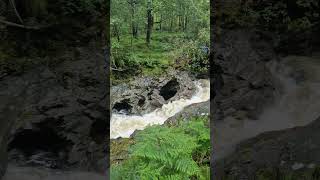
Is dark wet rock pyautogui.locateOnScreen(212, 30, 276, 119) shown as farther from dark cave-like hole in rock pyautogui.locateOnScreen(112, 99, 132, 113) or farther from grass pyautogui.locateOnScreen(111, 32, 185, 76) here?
dark cave-like hole in rock pyautogui.locateOnScreen(112, 99, 132, 113)

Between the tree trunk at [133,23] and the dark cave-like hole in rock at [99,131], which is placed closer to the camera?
the dark cave-like hole in rock at [99,131]

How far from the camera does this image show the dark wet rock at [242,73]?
5520 mm

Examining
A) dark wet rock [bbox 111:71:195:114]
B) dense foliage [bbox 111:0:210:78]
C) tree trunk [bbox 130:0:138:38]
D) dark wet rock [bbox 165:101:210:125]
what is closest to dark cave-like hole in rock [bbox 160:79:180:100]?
dark wet rock [bbox 111:71:195:114]

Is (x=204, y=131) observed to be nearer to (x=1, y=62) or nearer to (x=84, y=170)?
(x=84, y=170)

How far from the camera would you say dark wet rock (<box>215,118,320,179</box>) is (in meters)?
3.51

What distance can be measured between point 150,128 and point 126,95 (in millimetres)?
2833

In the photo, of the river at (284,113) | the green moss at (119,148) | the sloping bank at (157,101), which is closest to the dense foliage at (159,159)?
the river at (284,113)

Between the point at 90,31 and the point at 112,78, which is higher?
the point at 90,31

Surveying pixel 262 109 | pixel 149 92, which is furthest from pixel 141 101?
pixel 262 109

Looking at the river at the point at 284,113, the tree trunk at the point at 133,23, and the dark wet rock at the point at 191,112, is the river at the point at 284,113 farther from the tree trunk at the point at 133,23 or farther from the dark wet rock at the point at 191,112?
the tree trunk at the point at 133,23

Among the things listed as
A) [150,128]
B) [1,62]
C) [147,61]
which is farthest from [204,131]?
[1,62]

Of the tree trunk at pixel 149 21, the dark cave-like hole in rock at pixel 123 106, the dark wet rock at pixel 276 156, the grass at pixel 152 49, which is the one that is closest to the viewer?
the dark wet rock at pixel 276 156

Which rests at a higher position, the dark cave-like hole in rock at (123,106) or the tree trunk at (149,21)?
the tree trunk at (149,21)

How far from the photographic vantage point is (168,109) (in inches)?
234
